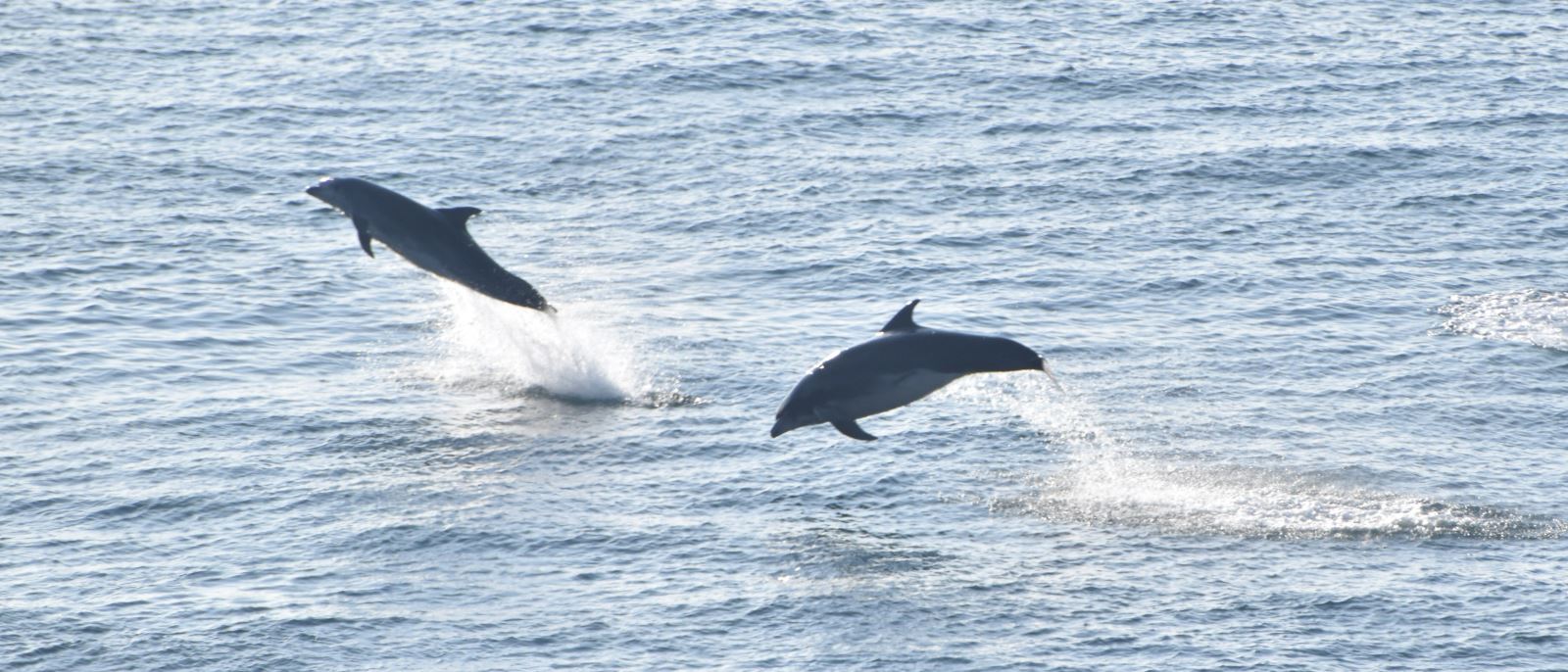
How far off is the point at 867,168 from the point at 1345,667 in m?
29.7

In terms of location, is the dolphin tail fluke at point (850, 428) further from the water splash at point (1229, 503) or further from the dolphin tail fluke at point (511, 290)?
the dolphin tail fluke at point (511, 290)

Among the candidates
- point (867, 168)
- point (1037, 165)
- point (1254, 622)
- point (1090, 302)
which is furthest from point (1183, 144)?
point (1254, 622)

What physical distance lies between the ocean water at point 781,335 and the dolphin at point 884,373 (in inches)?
68.4

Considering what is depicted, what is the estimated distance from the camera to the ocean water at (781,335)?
30141 millimetres

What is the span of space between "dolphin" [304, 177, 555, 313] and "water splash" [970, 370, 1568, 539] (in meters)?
9.00

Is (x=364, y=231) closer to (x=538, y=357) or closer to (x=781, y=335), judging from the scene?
(x=538, y=357)

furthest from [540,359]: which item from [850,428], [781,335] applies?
[850,428]

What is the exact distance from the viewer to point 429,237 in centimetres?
3656

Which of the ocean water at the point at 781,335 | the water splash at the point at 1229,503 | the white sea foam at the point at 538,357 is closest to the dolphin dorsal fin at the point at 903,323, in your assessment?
the ocean water at the point at 781,335

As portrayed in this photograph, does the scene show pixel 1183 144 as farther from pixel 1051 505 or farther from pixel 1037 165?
pixel 1051 505

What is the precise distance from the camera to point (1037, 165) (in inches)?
2215

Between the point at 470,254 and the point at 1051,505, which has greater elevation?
the point at 470,254

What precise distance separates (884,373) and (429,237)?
8383 mm

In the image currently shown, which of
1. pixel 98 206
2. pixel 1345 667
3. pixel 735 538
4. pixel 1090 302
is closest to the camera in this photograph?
pixel 1345 667
